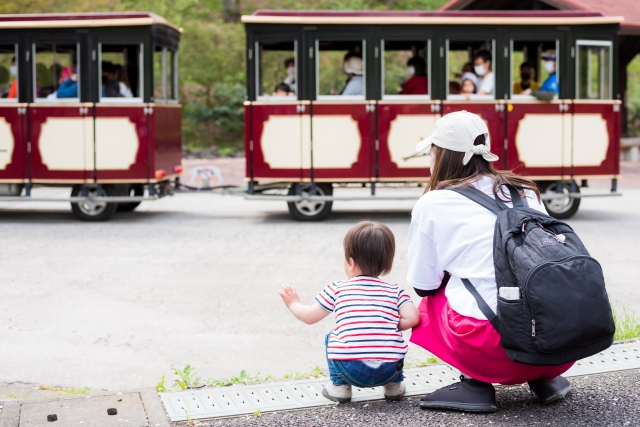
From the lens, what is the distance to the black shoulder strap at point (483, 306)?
158 inches

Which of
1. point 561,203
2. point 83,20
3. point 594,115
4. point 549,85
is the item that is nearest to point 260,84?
point 83,20

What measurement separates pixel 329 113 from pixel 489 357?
9356 mm

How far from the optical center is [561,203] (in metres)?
13.9

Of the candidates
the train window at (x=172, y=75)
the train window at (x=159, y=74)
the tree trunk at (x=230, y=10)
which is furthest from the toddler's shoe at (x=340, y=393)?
the tree trunk at (x=230, y=10)

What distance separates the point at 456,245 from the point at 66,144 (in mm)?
10190

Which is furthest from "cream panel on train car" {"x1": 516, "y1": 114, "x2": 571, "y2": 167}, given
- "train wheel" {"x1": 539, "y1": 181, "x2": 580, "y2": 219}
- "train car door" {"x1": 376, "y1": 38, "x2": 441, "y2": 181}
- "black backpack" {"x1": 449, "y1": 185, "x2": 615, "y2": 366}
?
"black backpack" {"x1": 449, "y1": 185, "x2": 615, "y2": 366}

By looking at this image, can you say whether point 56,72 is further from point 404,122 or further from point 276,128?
point 404,122

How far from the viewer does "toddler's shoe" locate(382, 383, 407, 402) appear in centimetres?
445

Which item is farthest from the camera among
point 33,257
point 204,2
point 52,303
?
point 204,2

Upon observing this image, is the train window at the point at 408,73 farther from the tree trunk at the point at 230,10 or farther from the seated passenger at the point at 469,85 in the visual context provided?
the tree trunk at the point at 230,10

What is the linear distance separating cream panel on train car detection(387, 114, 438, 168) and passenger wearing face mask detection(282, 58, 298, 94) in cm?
147

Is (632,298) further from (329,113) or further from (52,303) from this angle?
(329,113)

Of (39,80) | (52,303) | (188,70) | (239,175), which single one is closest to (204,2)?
(188,70)

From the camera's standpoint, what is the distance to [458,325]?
4.14 meters
